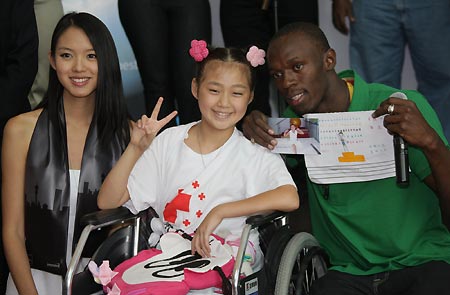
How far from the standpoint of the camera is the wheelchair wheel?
2.49 m

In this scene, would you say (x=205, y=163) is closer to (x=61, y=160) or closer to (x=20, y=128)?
(x=61, y=160)

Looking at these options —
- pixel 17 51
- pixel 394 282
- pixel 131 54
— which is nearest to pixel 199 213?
pixel 394 282

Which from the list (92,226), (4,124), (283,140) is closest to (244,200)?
(283,140)

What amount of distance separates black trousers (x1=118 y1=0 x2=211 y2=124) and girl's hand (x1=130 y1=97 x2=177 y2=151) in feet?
3.14

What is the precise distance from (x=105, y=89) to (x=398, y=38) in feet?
4.62

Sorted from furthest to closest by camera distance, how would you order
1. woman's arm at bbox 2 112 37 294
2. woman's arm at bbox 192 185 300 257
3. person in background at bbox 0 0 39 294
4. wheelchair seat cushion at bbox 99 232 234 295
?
1. person in background at bbox 0 0 39 294
2. woman's arm at bbox 2 112 37 294
3. woman's arm at bbox 192 185 300 257
4. wheelchair seat cushion at bbox 99 232 234 295

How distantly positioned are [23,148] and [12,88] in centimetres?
40

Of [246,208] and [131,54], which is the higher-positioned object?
[131,54]

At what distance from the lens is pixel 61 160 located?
3.00 meters

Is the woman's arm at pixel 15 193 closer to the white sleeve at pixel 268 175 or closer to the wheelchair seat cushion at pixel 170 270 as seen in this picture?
the wheelchair seat cushion at pixel 170 270

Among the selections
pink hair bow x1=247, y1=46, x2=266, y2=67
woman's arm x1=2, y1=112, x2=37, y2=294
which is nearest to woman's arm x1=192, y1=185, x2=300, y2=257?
pink hair bow x1=247, y1=46, x2=266, y2=67

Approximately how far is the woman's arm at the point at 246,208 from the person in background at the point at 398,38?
1262 mm

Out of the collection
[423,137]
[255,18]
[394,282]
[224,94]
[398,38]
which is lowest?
[394,282]

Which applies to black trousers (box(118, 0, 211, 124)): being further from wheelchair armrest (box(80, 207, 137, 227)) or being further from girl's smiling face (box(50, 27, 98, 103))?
wheelchair armrest (box(80, 207, 137, 227))
